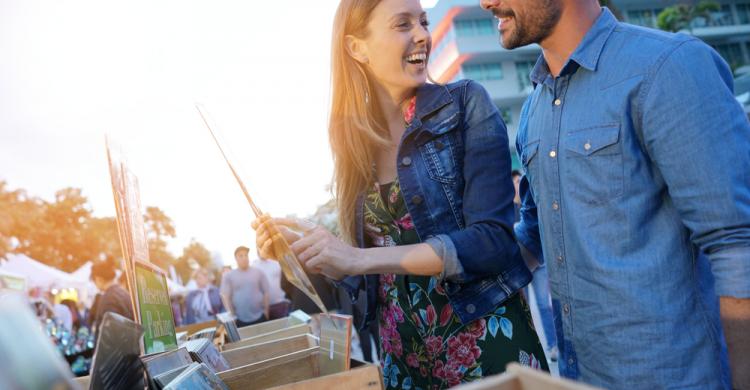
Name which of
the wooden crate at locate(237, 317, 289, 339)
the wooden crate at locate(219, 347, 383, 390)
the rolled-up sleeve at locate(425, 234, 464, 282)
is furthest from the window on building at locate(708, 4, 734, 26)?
the wooden crate at locate(219, 347, 383, 390)

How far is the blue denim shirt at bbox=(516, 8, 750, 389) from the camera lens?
3.91 feet

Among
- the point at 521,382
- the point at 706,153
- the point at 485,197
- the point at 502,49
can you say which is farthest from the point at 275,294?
the point at 502,49

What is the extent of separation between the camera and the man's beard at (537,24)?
1583mm

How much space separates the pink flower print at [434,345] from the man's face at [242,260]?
20.7ft

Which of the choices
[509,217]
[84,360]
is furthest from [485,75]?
[509,217]

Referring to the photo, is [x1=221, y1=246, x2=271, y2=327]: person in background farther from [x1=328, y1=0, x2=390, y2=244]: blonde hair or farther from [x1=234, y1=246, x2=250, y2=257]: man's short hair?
[x1=328, y1=0, x2=390, y2=244]: blonde hair

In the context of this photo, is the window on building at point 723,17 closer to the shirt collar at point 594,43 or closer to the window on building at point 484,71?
the window on building at point 484,71

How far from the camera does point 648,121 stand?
1285 millimetres

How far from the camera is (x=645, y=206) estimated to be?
52.3 inches

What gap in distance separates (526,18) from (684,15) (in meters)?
35.8

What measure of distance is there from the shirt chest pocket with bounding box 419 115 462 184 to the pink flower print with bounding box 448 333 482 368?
0.47 meters

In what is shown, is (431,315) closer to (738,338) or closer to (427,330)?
(427,330)

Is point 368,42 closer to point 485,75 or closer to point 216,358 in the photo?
point 216,358

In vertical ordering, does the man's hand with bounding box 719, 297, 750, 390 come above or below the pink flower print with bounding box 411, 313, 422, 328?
below
